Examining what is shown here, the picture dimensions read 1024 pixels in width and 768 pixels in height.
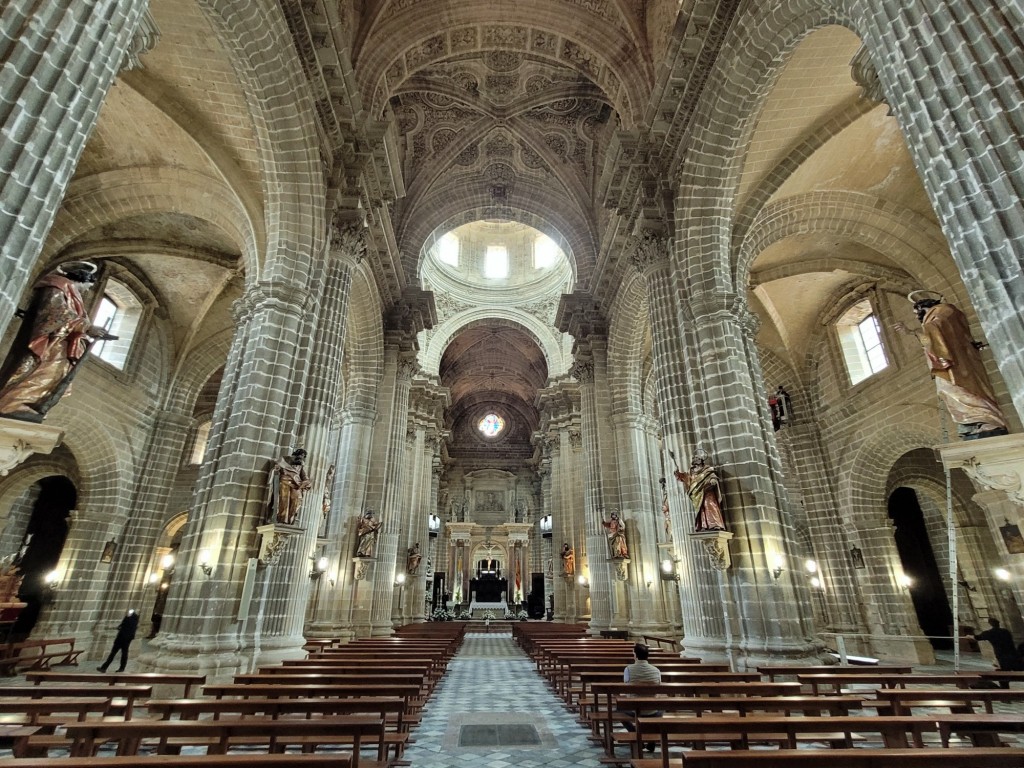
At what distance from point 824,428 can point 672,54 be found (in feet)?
39.0

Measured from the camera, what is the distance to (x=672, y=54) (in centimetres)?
978

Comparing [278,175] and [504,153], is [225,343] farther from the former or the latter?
[504,153]

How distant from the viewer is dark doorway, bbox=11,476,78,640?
14648 millimetres

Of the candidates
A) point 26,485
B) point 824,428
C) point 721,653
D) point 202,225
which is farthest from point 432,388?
point 721,653

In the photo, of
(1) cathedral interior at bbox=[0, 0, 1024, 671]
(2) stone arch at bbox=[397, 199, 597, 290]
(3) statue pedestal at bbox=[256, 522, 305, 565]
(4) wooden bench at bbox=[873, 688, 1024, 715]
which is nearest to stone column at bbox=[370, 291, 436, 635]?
(1) cathedral interior at bbox=[0, 0, 1024, 671]

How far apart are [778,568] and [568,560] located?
14.3 meters

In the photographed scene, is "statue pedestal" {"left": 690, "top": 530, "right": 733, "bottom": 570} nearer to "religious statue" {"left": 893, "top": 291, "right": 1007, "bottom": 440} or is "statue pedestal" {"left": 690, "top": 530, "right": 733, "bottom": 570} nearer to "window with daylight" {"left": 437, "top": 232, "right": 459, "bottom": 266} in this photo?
"religious statue" {"left": 893, "top": 291, "right": 1007, "bottom": 440}

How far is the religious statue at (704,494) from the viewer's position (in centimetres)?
811

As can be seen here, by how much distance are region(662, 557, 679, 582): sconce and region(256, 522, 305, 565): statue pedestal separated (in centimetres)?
1042

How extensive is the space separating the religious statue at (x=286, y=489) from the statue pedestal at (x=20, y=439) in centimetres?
379

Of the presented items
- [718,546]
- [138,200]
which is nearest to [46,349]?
[718,546]

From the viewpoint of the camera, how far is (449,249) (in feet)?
91.3

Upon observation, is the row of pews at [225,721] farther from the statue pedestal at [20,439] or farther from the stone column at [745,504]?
the stone column at [745,504]

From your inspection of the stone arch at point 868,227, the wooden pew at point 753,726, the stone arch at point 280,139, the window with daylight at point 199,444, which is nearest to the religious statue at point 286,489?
the stone arch at point 280,139
